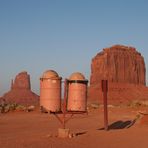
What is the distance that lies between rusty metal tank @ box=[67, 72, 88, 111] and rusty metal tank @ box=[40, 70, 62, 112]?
574mm

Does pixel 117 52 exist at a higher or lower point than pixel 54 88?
higher

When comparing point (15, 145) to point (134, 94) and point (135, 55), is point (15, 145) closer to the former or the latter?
point (134, 94)

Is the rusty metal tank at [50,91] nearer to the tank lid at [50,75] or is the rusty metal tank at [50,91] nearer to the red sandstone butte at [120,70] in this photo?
the tank lid at [50,75]

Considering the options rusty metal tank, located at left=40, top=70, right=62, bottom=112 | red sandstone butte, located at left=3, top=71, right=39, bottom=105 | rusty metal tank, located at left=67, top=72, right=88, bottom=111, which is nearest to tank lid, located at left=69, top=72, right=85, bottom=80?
rusty metal tank, located at left=67, top=72, right=88, bottom=111

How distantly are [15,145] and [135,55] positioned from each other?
5026 inches

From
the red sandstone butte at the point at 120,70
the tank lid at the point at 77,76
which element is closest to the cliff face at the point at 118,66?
the red sandstone butte at the point at 120,70

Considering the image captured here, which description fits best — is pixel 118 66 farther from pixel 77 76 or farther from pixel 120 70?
pixel 77 76

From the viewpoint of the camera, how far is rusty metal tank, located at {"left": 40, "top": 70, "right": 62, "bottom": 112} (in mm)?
17172

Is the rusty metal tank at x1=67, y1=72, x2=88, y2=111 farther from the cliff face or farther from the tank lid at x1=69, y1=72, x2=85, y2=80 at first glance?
the cliff face

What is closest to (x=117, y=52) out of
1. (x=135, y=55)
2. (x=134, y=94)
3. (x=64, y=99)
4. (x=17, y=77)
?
(x=135, y=55)

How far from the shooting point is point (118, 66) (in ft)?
432

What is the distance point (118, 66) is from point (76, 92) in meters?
116

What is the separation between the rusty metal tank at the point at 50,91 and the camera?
17.2m

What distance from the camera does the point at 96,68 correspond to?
13438 centimetres
